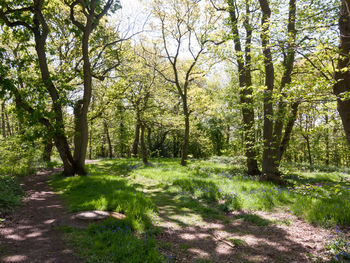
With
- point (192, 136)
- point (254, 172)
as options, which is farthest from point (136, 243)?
point (192, 136)

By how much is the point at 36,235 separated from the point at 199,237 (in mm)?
3536

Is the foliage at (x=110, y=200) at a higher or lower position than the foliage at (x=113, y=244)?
higher

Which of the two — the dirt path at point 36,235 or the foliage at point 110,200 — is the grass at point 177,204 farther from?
the dirt path at point 36,235

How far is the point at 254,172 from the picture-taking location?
12.6m

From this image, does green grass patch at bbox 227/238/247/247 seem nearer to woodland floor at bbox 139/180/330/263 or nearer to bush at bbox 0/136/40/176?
woodland floor at bbox 139/180/330/263

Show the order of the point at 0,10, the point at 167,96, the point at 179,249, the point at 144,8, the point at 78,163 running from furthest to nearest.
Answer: the point at 167,96, the point at 144,8, the point at 78,163, the point at 0,10, the point at 179,249

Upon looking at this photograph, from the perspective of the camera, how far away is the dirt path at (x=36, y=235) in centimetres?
374

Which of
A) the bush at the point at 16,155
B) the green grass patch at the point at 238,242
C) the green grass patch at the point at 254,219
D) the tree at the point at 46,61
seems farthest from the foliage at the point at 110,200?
the bush at the point at 16,155

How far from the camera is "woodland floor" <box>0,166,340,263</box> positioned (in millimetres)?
4031

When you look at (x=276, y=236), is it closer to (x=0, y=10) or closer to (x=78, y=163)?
(x=78, y=163)

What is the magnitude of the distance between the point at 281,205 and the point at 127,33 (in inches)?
510

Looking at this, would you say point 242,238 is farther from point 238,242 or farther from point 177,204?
point 177,204

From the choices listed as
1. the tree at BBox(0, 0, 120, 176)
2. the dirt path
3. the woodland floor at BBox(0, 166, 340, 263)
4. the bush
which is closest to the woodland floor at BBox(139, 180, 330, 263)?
the woodland floor at BBox(0, 166, 340, 263)

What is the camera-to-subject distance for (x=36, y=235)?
182 inches
